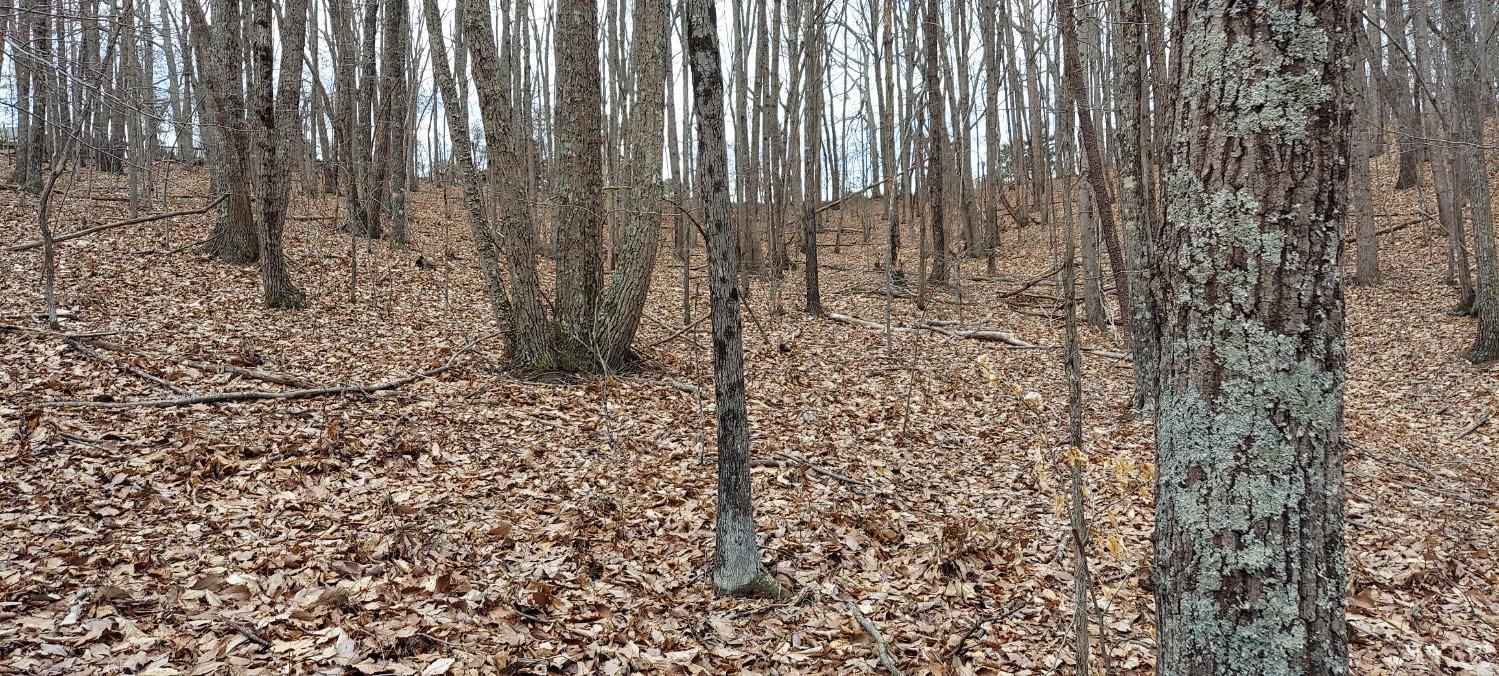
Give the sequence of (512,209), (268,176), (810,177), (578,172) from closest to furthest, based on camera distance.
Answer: (512,209)
(578,172)
(268,176)
(810,177)

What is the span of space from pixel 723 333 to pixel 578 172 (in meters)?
4.08

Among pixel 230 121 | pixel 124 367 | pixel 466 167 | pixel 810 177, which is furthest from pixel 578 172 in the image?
pixel 810 177

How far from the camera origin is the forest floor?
342cm

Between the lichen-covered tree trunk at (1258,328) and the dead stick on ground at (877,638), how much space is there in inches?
69.0

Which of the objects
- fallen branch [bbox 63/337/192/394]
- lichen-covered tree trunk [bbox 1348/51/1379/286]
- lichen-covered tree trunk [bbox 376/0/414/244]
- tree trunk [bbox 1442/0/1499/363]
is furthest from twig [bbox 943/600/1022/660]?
lichen-covered tree trunk [bbox 1348/51/1379/286]

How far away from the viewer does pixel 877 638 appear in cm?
360

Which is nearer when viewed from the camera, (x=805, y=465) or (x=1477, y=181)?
(x=805, y=465)

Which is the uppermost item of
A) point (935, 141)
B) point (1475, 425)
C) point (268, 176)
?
point (935, 141)

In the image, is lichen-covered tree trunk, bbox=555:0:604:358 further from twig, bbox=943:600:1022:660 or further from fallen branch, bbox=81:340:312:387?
twig, bbox=943:600:1022:660

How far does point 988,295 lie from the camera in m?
14.4

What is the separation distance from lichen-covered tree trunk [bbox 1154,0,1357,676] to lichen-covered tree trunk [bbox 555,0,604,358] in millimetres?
5800

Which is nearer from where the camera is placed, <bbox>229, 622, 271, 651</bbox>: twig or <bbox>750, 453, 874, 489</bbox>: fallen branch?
<bbox>229, 622, 271, 651</bbox>: twig

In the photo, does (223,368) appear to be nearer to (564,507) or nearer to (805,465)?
(564,507)

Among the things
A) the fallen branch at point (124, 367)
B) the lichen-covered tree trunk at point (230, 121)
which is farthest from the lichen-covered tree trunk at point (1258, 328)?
the lichen-covered tree trunk at point (230, 121)
